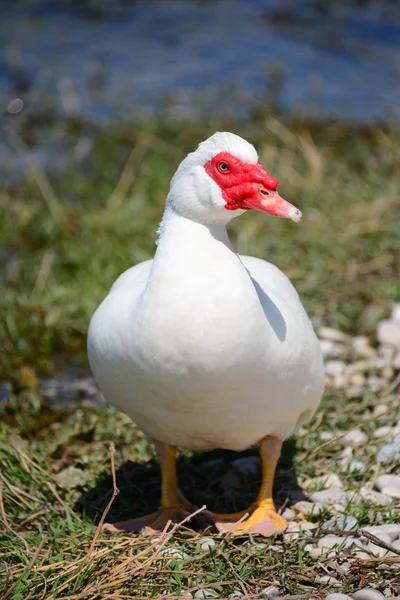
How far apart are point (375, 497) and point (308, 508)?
268 mm

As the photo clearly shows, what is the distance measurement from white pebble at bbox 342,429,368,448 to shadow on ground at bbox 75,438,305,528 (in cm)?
25

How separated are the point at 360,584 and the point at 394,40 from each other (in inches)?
362

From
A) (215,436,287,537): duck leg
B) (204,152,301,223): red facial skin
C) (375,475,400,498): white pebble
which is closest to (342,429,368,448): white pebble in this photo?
(375,475,400,498): white pebble

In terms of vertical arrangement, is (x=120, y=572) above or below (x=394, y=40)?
above

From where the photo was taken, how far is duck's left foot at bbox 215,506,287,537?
11.4 ft

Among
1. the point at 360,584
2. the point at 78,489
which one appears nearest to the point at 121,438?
the point at 78,489

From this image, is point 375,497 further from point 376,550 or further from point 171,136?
point 171,136

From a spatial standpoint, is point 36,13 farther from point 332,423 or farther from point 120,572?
point 120,572

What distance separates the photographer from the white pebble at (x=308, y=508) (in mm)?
3654

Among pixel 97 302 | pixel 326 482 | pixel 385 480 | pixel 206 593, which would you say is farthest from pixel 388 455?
pixel 97 302

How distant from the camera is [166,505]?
12.2 ft

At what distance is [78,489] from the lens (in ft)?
13.1

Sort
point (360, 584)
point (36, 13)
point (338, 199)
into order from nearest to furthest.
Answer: point (360, 584), point (338, 199), point (36, 13)

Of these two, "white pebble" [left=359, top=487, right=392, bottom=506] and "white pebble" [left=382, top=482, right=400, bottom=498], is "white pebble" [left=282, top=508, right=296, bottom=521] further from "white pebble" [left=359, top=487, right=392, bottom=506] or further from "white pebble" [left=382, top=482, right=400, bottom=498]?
"white pebble" [left=382, top=482, right=400, bottom=498]
